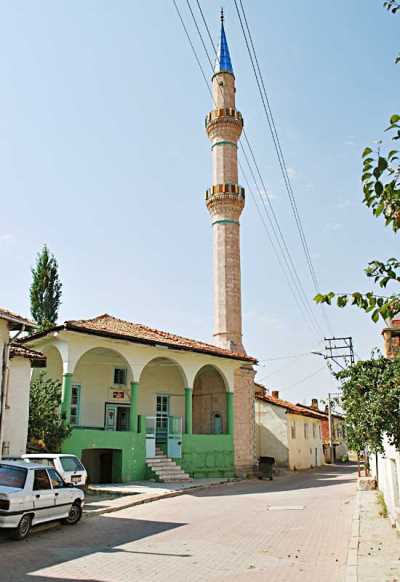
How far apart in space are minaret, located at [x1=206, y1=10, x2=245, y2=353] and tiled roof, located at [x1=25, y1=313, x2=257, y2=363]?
3.49 metres

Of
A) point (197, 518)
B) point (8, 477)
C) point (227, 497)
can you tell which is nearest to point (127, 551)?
point (8, 477)

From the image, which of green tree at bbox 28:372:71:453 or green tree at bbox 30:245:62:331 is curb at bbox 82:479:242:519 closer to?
green tree at bbox 28:372:71:453

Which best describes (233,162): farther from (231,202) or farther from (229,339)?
(229,339)

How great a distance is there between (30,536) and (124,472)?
10.9m

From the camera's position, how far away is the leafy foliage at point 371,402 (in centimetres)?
984

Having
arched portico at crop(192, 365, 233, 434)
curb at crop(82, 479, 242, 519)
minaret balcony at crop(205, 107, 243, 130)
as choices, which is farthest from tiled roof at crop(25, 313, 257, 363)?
minaret balcony at crop(205, 107, 243, 130)

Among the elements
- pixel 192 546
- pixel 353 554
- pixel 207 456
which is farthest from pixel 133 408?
pixel 353 554

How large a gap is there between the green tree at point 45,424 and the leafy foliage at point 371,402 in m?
10.8

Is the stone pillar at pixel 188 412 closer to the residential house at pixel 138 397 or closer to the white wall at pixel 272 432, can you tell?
the residential house at pixel 138 397

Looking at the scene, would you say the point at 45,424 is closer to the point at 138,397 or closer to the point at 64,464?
the point at 64,464

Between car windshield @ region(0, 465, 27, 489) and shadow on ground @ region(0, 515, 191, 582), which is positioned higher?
car windshield @ region(0, 465, 27, 489)

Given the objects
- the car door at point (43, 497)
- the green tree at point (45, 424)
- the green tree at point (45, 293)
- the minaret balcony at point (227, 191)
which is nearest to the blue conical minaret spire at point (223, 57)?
the minaret balcony at point (227, 191)

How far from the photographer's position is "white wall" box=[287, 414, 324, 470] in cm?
3691

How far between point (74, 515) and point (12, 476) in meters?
2.13
